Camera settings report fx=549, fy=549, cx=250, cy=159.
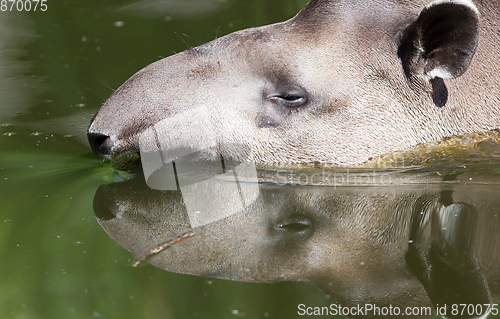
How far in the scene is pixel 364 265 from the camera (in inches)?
122

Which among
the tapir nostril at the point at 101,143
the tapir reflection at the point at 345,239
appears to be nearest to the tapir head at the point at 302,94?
the tapir nostril at the point at 101,143

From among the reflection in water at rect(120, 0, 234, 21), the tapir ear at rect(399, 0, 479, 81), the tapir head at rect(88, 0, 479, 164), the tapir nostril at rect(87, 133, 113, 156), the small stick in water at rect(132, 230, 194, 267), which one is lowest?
the reflection in water at rect(120, 0, 234, 21)

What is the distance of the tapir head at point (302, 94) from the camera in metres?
3.97

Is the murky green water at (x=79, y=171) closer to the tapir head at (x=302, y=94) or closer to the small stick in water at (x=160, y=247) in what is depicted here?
the small stick in water at (x=160, y=247)

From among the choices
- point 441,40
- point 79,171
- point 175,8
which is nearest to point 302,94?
point 441,40

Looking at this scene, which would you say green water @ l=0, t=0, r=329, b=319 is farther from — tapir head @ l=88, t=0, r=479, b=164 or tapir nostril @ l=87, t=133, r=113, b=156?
tapir head @ l=88, t=0, r=479, b=164

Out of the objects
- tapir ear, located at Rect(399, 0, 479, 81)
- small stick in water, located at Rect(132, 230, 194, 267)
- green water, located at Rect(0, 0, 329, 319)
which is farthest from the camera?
tapir ear, located at Rect(399, 0, 479, 81)

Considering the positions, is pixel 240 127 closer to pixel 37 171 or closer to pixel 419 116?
pixel 419 116

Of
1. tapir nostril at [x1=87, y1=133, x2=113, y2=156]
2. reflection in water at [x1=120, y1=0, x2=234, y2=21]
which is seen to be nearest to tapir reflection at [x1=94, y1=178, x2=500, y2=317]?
tapir nostril at [x1=87, y1=133, x2=113, y2=156]

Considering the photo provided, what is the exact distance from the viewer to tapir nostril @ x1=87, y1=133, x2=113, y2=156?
3.90 m

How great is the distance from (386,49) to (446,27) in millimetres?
434

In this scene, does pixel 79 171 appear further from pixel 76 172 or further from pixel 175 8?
pixel 175 8

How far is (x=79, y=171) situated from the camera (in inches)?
178

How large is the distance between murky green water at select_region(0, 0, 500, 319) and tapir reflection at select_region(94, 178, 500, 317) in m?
0.11
